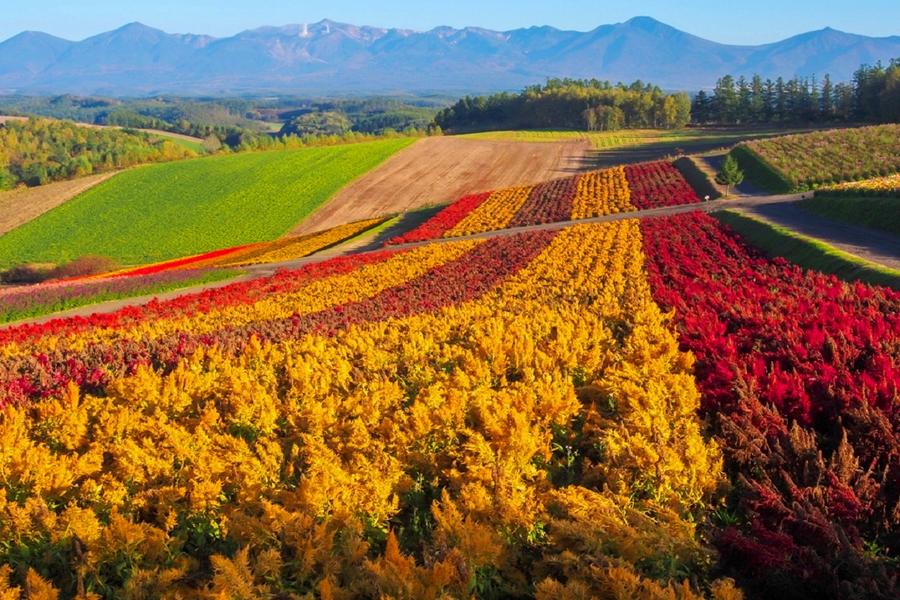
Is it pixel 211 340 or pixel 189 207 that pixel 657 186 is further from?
pixel 189 207

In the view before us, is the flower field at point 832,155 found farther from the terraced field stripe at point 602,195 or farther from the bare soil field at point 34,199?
the bare soil field at point 34,199

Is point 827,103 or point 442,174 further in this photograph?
point 827,103

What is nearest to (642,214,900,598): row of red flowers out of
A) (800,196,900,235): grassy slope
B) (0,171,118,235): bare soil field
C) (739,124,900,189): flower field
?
(800,196,900,235): grassy slope

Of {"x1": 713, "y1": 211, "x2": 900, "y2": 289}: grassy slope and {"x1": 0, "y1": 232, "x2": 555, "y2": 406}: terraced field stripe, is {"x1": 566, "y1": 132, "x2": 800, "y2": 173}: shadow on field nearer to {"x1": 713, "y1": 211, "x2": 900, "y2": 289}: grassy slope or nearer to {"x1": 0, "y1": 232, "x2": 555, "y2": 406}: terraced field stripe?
{"x1": 713, "y1": 211, "x2": 900, "y2": 289}: grassy slope

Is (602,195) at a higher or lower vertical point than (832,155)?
lower

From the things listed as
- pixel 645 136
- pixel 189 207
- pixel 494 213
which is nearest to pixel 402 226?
pixel 494 213

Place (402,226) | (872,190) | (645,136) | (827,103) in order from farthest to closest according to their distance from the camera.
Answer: (645,136), (827,103), (402,226), (872,190)

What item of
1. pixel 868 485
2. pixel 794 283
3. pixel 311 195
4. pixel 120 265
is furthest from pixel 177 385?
pixel 311 195

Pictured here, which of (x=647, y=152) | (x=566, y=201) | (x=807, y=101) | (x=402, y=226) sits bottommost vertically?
(x=402, y=226)
